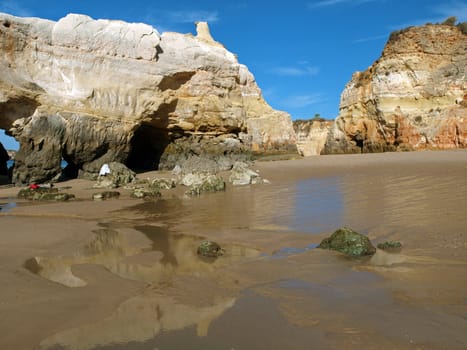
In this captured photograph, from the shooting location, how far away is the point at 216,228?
5.68 m

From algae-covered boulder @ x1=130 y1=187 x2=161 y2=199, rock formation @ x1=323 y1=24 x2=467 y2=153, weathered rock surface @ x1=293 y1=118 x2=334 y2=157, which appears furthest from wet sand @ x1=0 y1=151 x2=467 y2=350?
weathered rock surface @ x1=293 y1=118 x2=334 y2=157

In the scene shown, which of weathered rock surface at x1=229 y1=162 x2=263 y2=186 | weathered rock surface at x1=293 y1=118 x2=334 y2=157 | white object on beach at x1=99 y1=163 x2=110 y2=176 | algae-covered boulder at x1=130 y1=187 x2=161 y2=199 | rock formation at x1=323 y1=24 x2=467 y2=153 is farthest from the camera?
weathered rock surface at x1=293 y1=118 x2=334 y2=157

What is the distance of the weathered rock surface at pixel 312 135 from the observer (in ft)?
130

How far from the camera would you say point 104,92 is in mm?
14398

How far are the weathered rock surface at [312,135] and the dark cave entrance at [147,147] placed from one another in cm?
2287

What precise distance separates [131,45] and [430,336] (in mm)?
14948

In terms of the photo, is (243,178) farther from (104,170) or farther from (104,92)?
(104,92)

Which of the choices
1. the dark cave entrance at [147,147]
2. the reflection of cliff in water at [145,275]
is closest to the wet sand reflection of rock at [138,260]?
the reflection of cliff in water at [145,275]

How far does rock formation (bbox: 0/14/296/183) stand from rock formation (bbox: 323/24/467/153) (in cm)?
907

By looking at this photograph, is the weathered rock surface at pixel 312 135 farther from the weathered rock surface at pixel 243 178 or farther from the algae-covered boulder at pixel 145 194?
the algae-covered boulder at pixel 145 194

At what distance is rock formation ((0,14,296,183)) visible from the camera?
501 inches

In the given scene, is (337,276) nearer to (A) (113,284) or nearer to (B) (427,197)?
(A) (113,284)

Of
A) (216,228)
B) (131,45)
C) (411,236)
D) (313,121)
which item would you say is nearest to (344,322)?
(411,236)

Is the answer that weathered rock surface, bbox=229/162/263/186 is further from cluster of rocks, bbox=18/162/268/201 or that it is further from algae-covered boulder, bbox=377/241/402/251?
algae-covered boulder, bbox=377/241/402/251
